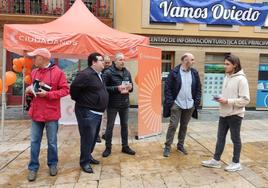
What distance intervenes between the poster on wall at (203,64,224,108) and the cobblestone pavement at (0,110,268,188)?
663cm

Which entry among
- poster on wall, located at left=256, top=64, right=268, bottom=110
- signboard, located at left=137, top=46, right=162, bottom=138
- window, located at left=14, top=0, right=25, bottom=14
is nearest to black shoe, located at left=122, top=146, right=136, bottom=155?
signboard, located at left=137, top=46, right=162, bottom=138

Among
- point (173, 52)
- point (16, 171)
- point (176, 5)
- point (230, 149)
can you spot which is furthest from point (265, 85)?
point (16, 171)

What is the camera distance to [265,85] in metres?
14.9

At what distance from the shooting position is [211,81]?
14805 millimetres

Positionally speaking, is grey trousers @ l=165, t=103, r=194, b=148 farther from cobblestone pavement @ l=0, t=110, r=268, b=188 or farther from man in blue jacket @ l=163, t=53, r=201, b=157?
cobblestone pavement @ l=0, t=110, r=268, b=188

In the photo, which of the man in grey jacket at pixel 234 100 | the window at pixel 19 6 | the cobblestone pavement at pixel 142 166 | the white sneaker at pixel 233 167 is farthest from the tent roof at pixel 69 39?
the window at pixel 19 6

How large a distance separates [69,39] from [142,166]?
12.9 feet

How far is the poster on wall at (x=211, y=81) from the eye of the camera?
14766 millimetres

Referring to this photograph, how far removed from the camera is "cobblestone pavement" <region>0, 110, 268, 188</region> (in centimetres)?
474

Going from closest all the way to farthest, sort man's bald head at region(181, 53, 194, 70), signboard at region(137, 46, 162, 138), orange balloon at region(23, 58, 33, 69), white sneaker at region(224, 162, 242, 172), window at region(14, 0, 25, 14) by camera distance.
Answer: white sneaker at region(224, 162, 242, 172) < man's bald head at region(181, 53, 194, 70) < signboard at region(137, 46, 162, 138) < orange balloon at region(23, 58, 33, 69) < window at region(14, 0, 25, 14)

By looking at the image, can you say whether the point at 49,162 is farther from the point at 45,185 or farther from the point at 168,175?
the point at 168,175

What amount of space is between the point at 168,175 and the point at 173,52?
9959 mm

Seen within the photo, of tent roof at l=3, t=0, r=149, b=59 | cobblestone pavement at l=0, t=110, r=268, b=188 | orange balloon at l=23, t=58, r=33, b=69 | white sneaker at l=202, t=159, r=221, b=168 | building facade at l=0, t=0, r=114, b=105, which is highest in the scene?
building facade at l=0, t=0, r=114, b=105

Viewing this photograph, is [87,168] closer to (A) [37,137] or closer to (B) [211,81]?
(A) [37,137]
